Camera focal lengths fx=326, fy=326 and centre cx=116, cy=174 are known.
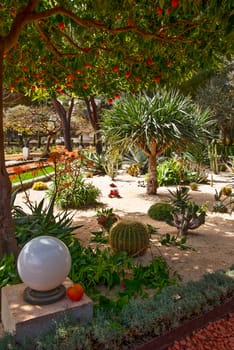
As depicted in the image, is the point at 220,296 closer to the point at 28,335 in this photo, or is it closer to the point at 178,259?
the point at 178,259

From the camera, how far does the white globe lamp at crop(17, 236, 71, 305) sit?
9.61 ft

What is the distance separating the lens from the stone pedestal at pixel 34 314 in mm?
2777

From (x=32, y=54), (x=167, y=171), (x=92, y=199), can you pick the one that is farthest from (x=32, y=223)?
(x=167, y=171)

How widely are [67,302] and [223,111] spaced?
19.0m

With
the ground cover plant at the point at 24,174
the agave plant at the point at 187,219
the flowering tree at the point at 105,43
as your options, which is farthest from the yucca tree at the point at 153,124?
the agave plant at the point at 187,219

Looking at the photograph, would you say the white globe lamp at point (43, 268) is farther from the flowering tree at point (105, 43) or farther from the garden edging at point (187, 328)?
the flowering tree at point (105, 43)

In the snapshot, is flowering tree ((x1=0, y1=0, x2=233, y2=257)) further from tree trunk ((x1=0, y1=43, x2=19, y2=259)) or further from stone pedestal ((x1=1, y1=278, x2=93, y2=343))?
stone pedestal ((x1=1, y1=278, x2=93, y2=343))

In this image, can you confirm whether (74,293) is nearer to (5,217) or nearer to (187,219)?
(5,217)

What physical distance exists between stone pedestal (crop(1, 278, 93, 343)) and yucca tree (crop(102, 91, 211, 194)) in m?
6.36

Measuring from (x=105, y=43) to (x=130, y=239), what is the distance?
3312 mm

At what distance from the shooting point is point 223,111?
787 inches

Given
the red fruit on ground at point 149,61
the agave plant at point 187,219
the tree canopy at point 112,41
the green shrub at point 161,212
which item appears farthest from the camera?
the green shrub at point 161,212

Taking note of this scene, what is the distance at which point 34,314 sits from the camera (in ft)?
9.32

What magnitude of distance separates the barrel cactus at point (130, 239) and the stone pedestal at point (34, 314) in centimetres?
198
